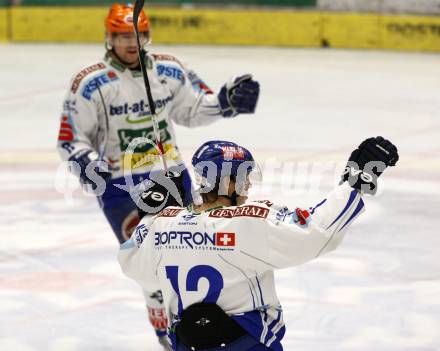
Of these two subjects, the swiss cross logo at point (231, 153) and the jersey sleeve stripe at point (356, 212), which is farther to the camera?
the swiss cross logo at point (231, 153)

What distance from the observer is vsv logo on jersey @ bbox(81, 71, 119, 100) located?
18.1ft

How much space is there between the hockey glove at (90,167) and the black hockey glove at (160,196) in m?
1.07

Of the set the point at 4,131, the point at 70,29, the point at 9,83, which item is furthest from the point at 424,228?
the point at 70,29

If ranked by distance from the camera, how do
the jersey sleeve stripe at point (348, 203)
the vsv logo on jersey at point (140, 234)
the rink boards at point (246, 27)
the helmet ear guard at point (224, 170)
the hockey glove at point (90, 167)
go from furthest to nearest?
the rink boards at point (246, 27), the hockey glove at point (90, 167), the vsv logo on jersey at point (140, 234), the helmet ear guard at point (224, 170), the jersey sleeve stripe at point (348, 203)

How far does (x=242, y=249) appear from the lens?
11.2 ft

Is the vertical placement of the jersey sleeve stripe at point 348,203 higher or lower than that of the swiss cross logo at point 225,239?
higher

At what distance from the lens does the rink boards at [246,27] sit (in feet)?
54.4

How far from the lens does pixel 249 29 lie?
56.9 feet

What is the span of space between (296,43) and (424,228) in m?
9.84

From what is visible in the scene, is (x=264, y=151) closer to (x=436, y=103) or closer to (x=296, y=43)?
(x=436, y=103)

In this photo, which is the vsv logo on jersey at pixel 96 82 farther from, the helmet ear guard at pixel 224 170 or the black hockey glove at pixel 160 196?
the helmet ear guard at pixel 224 170

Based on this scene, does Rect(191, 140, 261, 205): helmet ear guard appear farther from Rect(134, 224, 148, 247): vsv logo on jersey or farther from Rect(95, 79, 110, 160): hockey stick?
Rect(95, 79, 110, 160): hockey stick

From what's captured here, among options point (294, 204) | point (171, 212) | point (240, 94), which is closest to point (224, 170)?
point (171, 212)

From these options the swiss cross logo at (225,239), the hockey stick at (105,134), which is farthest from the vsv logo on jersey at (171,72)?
the swiss cross logo at (225,239)
